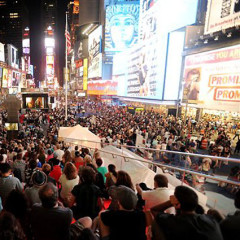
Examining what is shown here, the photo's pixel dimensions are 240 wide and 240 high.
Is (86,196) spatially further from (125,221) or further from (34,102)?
(34,102)

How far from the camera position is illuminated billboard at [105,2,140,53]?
184ft

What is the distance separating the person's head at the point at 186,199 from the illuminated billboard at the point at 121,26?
5778 centimetres

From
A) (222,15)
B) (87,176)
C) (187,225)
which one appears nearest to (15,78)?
(222,15)

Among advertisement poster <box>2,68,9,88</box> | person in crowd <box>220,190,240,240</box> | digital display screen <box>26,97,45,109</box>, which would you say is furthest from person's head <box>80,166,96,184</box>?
advertisement poster <box>2,68,9,88</box>

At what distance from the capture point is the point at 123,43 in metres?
57.6

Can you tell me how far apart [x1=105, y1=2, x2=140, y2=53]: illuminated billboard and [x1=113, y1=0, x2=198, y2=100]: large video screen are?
21.7 metres

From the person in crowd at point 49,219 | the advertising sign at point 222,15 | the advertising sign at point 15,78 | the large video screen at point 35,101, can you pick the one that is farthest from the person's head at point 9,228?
the advertising sign at point 15,78

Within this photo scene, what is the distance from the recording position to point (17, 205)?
2336 mm

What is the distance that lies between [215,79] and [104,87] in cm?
4532

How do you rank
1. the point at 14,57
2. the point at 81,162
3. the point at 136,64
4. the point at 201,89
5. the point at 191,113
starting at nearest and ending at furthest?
the point at 81,162 → the point at 201,89 → the point at 191,113 → the point at 136,64 → the point at 14,57

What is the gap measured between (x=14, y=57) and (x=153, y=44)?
49.0 meters

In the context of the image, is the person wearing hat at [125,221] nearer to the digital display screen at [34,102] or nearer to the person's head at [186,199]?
the person's head at [186,199]

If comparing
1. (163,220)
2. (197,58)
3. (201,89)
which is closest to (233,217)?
(163,220)

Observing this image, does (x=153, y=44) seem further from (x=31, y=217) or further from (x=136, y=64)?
(x=31, y=217)
